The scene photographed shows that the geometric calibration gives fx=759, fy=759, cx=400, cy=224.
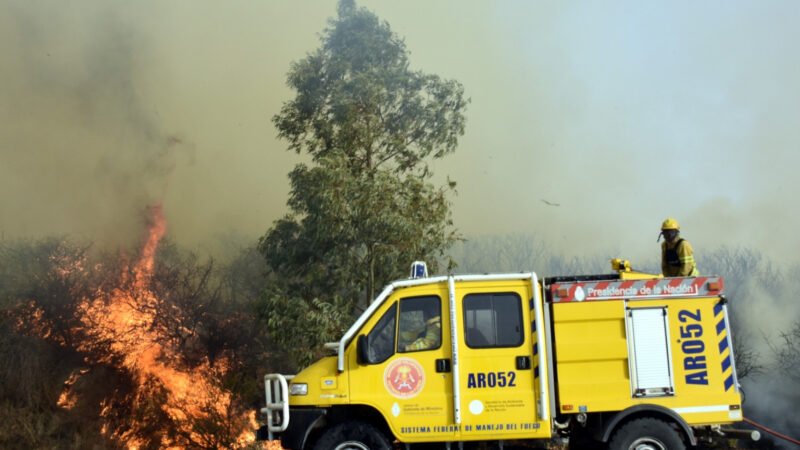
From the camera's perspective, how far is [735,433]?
8.59 m

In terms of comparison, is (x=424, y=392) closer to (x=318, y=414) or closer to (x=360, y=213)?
(x=318, y=414)

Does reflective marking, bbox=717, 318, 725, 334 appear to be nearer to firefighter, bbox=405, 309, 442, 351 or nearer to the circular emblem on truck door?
firefighter, bbox=405, 309, 442, 351

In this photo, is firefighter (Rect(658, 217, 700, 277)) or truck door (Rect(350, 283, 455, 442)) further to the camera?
firefighter (Rect(658, 217, 700, 277))

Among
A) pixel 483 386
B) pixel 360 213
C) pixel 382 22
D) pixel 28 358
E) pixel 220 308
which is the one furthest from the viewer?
pixel 220 308

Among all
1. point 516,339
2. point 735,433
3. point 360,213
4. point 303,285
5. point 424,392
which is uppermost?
point 360,213

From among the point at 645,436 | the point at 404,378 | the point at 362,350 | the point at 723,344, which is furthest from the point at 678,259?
the point at 362,350

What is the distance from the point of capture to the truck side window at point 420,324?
8.34m

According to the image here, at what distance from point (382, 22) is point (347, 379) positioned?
1240cm

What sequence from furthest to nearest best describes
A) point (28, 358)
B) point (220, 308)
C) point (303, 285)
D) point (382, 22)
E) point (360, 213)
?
point (220, 308)
point (28, 358)
point (382, 22)
point (303, 285)
point (360, 213)

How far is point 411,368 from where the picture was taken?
8.27 metres

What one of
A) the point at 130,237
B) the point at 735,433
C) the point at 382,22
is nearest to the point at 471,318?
the point at 735,433

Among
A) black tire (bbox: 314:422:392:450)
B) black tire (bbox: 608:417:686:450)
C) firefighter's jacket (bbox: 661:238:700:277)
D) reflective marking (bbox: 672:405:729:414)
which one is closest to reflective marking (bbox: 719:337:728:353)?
reflective marking (bbox: 672:405:729:414)

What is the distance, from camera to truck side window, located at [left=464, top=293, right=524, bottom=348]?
8.30 meters

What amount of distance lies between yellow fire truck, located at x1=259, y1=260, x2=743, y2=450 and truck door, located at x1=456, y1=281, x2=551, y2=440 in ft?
0.04
